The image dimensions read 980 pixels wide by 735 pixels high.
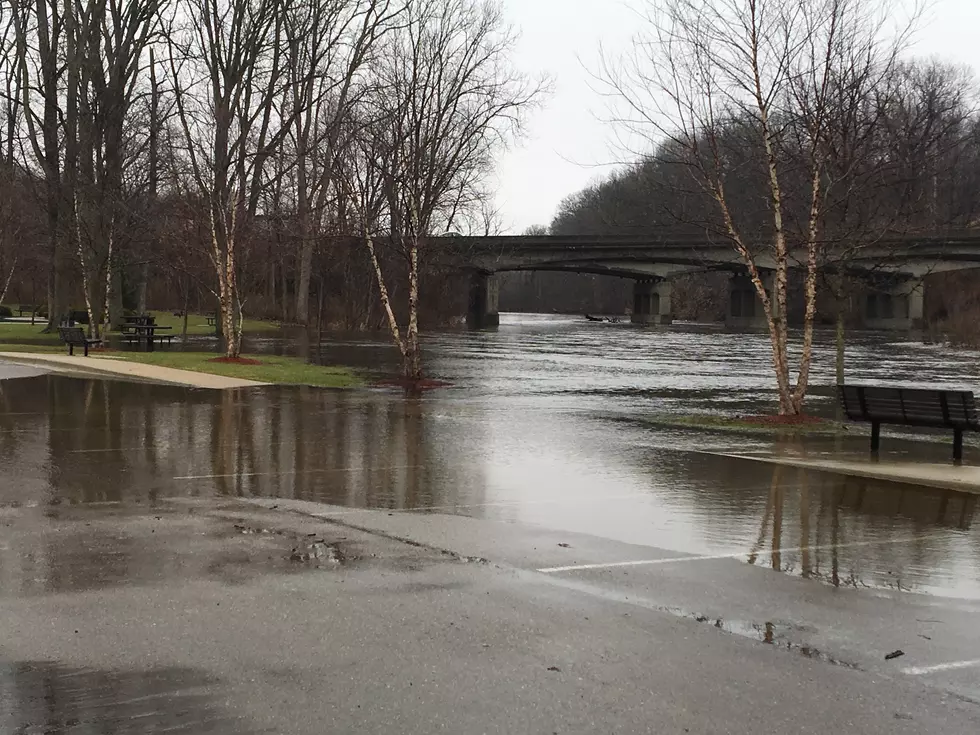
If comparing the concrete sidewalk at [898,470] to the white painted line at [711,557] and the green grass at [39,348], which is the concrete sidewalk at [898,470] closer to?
the white painted line at [711,557]

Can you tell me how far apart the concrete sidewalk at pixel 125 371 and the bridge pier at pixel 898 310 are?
228 ft

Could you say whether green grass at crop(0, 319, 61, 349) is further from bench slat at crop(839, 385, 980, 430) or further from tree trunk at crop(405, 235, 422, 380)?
bench slat at crop(839, 385, 980, 430)

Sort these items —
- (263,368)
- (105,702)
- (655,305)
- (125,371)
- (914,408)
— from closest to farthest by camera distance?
(105,702) → (914,408) → (125,371) → (263,368) → (655,305)

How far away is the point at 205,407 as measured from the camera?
18.0 metres

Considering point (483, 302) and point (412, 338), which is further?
point (483, 302)

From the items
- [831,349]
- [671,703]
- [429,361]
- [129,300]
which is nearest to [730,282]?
[831,349]

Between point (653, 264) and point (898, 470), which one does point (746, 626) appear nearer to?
point (898, 470)

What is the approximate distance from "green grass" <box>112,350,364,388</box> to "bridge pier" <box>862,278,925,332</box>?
6468 cm

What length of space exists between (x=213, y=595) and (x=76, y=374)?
62.1 feet

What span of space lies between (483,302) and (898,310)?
34864mm

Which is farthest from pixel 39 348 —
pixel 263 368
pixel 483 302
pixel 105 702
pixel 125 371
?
pixel 483 302

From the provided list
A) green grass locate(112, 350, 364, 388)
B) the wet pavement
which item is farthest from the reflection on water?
green grass locate(112, 350, 364, 388)

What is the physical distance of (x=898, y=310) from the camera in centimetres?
8769

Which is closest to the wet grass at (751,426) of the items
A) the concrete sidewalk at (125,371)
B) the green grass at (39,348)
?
the concrete sidewalk at (125,371)
